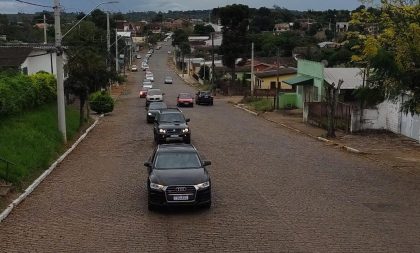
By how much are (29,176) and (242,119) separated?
27.4 metres

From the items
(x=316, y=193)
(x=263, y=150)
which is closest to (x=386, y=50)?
(x=316, y=193)

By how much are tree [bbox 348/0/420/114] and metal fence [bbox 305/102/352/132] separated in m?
13.5

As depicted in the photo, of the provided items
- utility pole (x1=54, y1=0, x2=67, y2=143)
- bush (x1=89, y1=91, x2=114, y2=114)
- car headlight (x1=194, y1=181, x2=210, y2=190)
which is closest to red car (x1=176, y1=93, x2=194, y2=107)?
bush (x1=89, y1=91, x2=114, y2=114)

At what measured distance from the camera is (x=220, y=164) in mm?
22594

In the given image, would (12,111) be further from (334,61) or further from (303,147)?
(334,61)

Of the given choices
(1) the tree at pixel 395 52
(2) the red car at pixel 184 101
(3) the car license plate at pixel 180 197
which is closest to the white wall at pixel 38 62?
(2) the red car at pixel 184 101

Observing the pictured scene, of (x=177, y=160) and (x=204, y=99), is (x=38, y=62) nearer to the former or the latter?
(x=204, y=99)

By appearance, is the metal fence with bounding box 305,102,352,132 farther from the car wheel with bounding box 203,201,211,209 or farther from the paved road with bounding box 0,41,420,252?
the car wheel with bounding box 203,201,211,209

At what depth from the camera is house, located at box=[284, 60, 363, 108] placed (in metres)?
46.5

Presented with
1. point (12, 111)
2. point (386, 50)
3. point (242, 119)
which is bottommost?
point (242, 119)

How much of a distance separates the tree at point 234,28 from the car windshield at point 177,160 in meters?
67.9

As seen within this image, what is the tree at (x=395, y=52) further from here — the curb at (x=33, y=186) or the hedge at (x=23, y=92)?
the hedge at (x=23, y=92)

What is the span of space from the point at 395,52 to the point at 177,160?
8595mm

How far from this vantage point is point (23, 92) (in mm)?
27766
